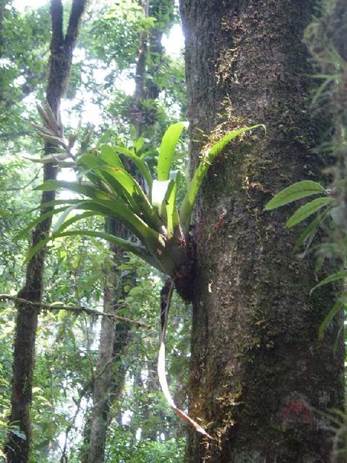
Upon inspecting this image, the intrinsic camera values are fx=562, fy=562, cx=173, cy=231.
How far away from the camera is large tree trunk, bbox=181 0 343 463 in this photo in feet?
3.48

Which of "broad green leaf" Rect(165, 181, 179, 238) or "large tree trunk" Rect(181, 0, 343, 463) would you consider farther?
"broad green leaf" Rect(165, 181, 179, 238)

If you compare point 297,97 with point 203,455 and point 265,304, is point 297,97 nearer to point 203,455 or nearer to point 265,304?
point 265,304

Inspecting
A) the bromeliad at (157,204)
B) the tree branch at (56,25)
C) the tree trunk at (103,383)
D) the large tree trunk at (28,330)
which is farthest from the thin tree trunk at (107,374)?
the bromeliad at (157,204)

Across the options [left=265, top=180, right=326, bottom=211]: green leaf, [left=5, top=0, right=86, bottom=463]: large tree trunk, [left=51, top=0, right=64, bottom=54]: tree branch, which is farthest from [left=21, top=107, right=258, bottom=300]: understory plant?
[left=51, top=0, right=64, bottom=54]: tree branch

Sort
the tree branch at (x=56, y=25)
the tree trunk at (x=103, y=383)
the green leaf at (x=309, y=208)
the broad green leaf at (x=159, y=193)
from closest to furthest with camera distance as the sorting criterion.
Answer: the green leaf at (x=309, y=208) < the broad green leaf at (x=159, y=193) < the tree branch at (x=56, y=25) < the tree trunk at (x=103, y=383)

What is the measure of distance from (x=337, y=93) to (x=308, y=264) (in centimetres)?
47

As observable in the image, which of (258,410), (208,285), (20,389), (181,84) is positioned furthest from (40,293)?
(181,84)

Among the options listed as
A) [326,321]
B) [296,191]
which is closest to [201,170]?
[296,191]

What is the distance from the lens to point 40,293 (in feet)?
A: 10.2

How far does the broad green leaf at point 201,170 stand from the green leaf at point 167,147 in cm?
10

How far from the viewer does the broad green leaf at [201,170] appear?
4.27 ft

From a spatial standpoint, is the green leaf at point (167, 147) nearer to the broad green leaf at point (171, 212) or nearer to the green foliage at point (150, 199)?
the green foliage at point (150, 199)

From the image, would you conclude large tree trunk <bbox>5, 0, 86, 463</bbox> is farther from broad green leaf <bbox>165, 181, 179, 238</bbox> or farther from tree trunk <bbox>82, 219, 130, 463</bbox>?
broad green leaf <bbox>165, 181, 179, 238</bbox>

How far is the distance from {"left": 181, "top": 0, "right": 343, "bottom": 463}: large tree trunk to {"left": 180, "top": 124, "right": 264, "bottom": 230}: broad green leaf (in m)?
0.02
